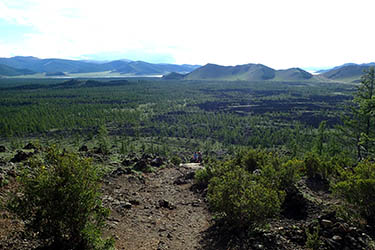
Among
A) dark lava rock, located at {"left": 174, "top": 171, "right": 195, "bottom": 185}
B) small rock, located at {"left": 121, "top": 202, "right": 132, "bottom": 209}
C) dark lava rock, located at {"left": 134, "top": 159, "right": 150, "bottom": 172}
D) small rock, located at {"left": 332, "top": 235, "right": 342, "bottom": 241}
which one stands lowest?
dark lava rock, located at {"left": 174, "top": 171, "right": 195, "bottom": 185}

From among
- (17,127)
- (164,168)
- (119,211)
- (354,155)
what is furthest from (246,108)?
(119,211)

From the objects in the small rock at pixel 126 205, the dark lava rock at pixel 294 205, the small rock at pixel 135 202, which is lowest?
the small rock at pixel 135 202

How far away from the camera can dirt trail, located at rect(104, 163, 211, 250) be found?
9859 millimetres

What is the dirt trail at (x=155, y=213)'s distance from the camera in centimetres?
986

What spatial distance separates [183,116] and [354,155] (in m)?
54.7

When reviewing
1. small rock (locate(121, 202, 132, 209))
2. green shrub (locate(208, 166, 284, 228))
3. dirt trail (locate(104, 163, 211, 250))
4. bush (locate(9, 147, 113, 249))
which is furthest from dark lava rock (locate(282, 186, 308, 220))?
bush (locate(9, 147, 113, 249))

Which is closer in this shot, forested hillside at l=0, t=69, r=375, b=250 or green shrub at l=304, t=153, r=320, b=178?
forested hillside at l=0, t=69, r=375, b=250

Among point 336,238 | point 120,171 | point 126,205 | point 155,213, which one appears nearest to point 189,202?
point 155,213

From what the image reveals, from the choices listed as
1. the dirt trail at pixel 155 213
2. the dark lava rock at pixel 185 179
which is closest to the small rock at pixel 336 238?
the dirt trail at pixel 155 213

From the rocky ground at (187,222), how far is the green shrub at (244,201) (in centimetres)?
48

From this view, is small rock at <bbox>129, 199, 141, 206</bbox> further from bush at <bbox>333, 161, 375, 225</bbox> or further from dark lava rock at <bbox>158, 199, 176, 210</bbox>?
bush at <bbox>333, 161, 375, 225</bbox>

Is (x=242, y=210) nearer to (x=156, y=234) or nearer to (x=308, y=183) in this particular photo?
(x=156, y=234)

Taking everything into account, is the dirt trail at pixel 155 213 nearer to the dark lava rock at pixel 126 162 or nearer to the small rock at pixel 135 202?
the small rock at pixel 135 202

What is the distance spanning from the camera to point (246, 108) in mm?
104250
